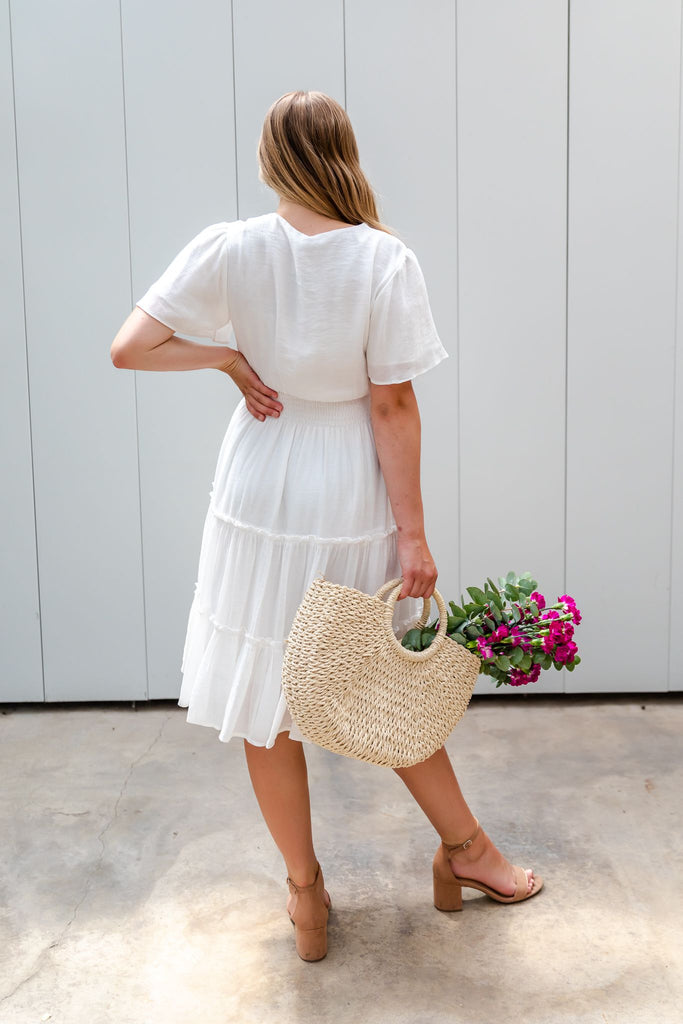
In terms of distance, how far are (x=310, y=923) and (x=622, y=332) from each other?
196 centimetres

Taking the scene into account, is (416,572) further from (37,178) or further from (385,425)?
(37,178)

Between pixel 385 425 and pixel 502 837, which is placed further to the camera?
pixel 502 837

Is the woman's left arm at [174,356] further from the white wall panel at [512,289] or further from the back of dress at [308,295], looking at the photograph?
the white wall panel at [512,289]

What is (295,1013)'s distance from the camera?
1701mm

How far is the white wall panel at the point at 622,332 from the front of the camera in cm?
286

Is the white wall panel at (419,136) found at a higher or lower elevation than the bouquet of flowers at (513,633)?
higher

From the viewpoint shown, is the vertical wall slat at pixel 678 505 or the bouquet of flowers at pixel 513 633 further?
the vertical wall slat at pixel 678 505

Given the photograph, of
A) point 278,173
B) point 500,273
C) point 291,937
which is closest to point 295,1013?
point 291,937

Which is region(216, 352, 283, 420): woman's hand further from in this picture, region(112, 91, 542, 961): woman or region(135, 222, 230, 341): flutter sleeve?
region(135, 222, 230, 341): flutter sleeve

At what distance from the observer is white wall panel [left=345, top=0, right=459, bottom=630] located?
2834 mm

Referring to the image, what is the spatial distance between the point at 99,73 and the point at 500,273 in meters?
1.31

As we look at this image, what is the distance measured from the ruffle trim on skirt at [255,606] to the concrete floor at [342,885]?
48 centimetres

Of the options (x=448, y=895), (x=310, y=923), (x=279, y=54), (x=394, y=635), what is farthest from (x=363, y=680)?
(x=279, y=54)

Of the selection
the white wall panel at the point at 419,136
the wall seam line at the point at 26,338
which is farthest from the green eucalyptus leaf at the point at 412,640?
the wall seam line at the point at 26,338
